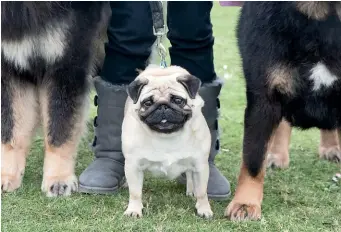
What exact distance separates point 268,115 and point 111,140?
0.77 m

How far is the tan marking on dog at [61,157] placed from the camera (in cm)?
253

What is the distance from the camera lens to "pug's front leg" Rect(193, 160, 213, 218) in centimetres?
223

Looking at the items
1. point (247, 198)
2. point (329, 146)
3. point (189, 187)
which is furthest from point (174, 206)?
point (329, 146)

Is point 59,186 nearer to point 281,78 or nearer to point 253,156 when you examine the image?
point 253,156

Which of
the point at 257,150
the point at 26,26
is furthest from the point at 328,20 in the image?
the point at 26,26

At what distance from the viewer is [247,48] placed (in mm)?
2213

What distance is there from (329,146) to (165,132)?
1.33m

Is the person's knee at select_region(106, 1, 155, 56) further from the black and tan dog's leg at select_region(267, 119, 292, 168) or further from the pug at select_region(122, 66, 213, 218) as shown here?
the black and tan dog's leg at select_region(267, 119, 292, 168)

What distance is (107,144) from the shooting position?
104 inches

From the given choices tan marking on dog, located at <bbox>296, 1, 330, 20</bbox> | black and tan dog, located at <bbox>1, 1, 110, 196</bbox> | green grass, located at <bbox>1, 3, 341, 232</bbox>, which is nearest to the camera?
tan marking on dog, located at <bbox>296, 1, 330, 20</bbox>

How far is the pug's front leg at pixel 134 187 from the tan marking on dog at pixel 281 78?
589 millimetres

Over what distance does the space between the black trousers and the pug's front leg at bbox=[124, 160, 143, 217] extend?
1.68 feet

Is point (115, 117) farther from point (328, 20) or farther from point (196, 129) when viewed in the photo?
point (328, 20)

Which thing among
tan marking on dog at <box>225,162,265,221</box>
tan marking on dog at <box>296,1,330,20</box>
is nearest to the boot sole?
tan marking on dog at <box>225,162,265,221</box>
